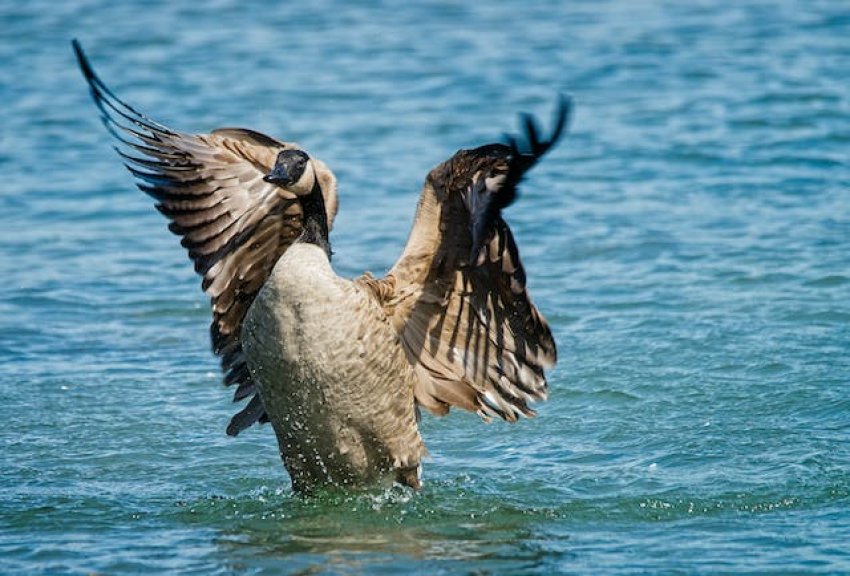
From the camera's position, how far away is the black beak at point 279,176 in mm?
7328

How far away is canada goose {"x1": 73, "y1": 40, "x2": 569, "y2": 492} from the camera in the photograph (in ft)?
23.7

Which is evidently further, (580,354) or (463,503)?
(580,354)

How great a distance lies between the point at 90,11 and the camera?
→ 25.5 meters

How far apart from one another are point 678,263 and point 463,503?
5145 millimetres

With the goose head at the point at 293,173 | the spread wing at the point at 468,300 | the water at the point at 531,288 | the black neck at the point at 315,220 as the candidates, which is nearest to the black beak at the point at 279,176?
the goose head at the point at 293,173

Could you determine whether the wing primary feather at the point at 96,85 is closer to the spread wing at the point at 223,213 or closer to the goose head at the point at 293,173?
the spread wing at the point at 223,213

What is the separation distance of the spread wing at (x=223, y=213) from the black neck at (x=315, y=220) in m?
0.52

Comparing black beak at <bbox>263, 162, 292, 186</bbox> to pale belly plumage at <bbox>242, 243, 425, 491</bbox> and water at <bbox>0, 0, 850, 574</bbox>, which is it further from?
water at <bbox>0, 0, 850, 574</bbox>

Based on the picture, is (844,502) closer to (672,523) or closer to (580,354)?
(672,523)

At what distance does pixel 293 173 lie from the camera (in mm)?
7418

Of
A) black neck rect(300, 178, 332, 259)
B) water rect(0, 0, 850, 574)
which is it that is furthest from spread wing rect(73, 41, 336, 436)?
water rect(0, 0, 850, 574)

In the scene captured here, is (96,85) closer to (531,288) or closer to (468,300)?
(468,300)

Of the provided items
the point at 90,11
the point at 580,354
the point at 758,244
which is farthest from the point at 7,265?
the point at 90,11

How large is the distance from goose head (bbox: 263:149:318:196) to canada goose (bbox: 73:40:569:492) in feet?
0.03
